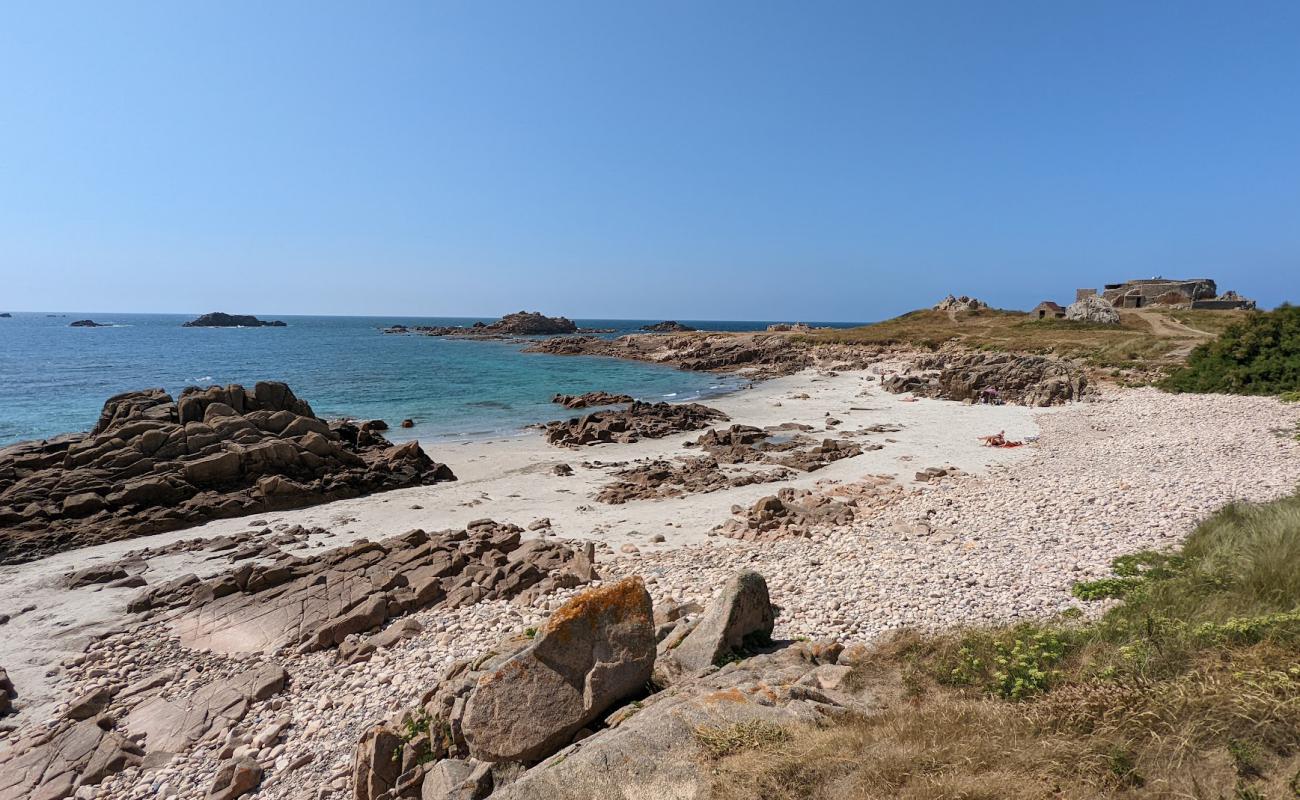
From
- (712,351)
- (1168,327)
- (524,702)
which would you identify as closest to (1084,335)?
(1168,327)

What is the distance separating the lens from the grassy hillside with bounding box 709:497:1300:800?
4.05 metres

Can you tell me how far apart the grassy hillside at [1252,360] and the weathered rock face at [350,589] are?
34032 mm

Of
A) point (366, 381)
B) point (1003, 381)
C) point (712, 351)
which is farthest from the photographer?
point (712, 351)

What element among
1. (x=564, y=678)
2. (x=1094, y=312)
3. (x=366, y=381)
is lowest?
(x=366, y=381)

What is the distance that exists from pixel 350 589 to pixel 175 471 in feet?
41.4

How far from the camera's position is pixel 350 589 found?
12477 mm

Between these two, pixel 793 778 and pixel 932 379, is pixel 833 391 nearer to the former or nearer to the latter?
pixel 932 379

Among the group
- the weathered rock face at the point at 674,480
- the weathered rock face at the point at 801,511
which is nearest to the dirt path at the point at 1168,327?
the weathered rock face at the point at 674,480

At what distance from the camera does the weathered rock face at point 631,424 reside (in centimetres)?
3025

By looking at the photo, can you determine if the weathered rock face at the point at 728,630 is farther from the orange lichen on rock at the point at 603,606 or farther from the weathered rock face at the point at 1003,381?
the weathered rock face at the point at 1003,381

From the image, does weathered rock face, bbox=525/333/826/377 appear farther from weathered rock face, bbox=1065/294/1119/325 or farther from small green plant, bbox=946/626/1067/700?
small green plant, bbox=946/626/1067/700

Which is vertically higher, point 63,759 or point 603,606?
point 603,606

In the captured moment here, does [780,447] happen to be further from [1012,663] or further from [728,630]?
[1012,663]

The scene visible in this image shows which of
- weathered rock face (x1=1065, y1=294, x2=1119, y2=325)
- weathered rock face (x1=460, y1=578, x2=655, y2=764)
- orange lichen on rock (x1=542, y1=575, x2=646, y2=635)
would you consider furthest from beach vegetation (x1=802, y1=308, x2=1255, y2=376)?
weathered rock face (x1=460, y1=578, x2=655, y2=764)
